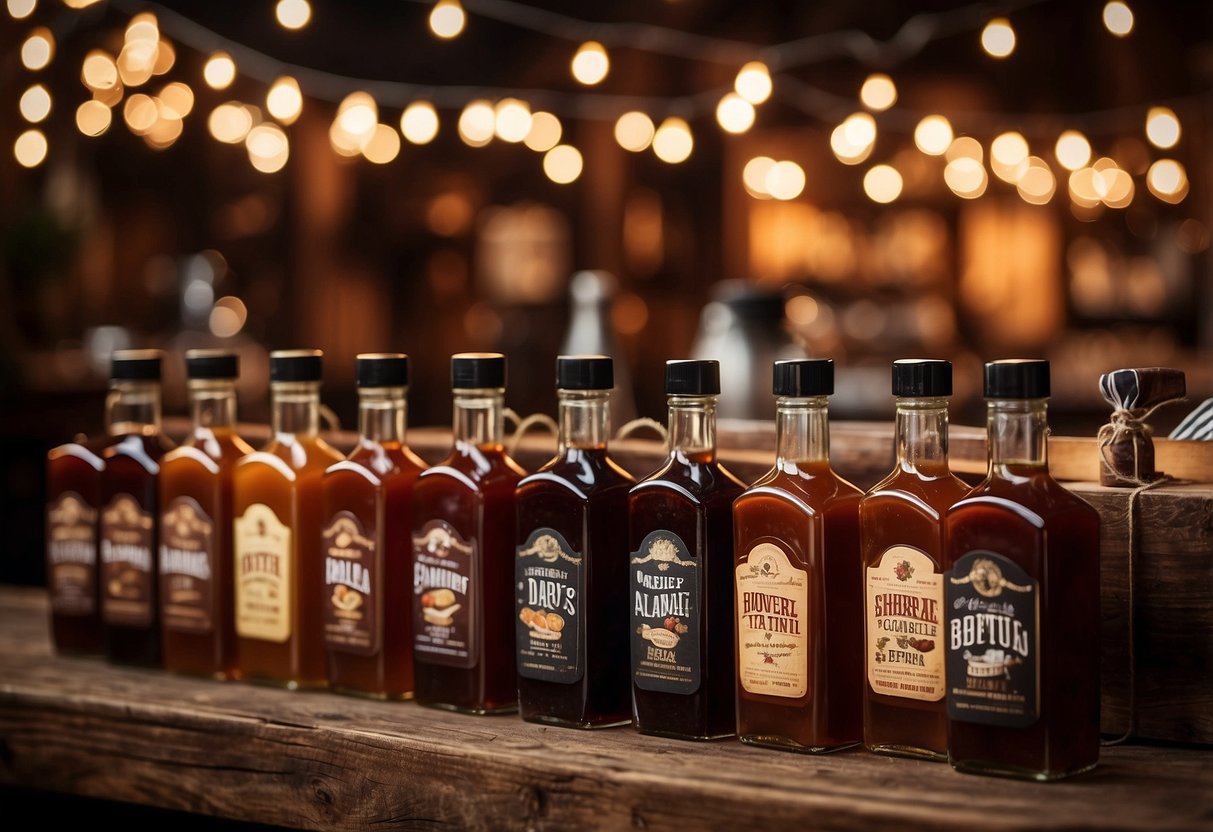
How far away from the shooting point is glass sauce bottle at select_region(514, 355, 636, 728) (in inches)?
43.2

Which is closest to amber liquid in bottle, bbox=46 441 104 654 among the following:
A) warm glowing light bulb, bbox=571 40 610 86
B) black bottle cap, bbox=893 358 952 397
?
black bottle cap, bbox=893 358 952 397

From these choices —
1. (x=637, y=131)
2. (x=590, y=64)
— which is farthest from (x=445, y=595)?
(x=637, y=131)

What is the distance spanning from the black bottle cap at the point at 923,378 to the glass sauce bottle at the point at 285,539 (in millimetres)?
588

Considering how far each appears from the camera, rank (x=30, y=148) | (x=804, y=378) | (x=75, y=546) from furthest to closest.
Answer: (x=30, y=148), (x=75, y=546), (x=804, y=378)

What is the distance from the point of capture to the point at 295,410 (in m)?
1.30

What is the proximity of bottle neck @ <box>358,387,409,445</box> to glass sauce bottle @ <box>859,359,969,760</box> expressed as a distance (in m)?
0.48

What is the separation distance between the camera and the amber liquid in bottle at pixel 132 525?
138cm

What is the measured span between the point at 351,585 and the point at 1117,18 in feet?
5.59

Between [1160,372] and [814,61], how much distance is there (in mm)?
4045

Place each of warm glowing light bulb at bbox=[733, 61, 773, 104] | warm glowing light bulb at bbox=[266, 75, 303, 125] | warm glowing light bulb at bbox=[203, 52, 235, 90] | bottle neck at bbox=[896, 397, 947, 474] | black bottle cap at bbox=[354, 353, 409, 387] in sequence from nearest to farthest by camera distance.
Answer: bottle neck at bbox=[896, 397, 947, 474], black bottle cap at bbox=[354, 353, 409, 387], warm glowing light bulb at bbox=[733, 61, 773, 104], warm glowing light bulb at bbox=[203, 52, 235, 90], warm glowing light bulb at bbox=[266, 75, 303, 125]

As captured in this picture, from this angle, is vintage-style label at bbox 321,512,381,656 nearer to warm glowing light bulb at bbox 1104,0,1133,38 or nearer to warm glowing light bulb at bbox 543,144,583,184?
warm glowing light bulb at bbox 1104,0,1133,38

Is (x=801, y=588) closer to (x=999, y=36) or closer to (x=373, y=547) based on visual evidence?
(x=373, y=547)

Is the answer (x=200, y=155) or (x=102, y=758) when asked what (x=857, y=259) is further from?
(x=102, y=758)

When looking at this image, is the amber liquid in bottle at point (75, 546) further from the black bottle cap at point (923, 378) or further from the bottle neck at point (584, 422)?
the black bottle cap at point (923, 378)
